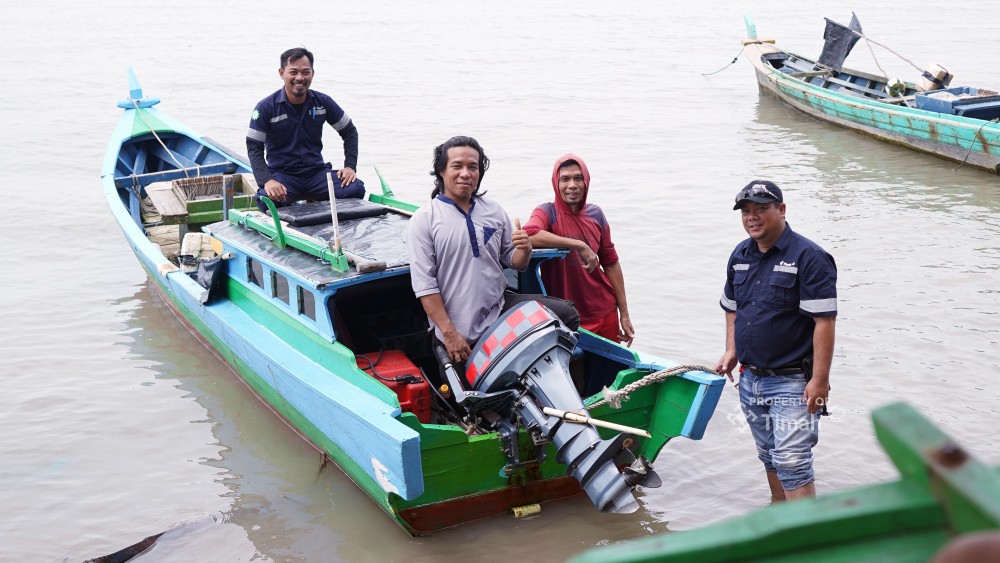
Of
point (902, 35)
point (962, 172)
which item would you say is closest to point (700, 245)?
point (962, 172)

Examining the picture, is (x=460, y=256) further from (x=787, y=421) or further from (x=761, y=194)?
(x=787, y=421)

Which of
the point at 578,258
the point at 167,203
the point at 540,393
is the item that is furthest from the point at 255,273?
the point at 167,203

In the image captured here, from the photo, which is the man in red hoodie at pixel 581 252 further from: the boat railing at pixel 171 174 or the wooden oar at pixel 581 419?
the boat railing at pixel 171 174

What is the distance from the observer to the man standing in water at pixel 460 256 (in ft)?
16.8

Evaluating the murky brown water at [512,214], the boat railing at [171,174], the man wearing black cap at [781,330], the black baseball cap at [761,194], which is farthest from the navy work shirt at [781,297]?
the boat railing at [171,174]

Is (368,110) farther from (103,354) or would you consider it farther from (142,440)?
(142,440)

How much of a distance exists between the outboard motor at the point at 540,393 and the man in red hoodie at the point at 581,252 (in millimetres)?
679

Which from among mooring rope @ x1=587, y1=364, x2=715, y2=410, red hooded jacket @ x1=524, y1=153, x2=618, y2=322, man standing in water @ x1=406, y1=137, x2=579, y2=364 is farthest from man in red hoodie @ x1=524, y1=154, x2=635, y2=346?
mooring rope @ x1=587, y1=364, x2=715, y2=410

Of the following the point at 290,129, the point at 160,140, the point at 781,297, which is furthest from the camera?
the point at 160,140

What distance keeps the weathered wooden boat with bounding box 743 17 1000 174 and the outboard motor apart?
10.7 m

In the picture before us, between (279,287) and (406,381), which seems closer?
(406,381)

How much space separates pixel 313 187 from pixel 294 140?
40 centimetres

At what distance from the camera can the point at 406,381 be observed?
5.17m

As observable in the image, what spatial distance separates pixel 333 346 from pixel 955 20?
101 feet
